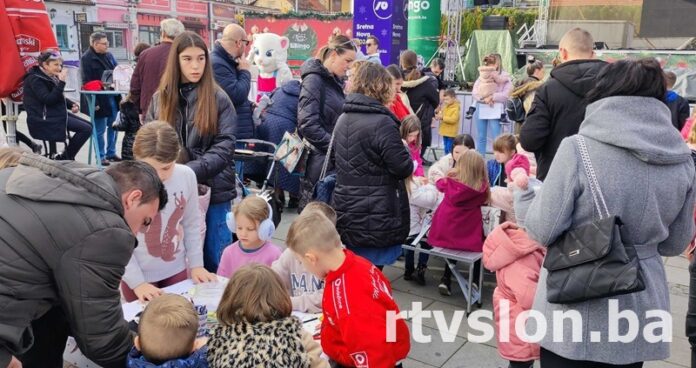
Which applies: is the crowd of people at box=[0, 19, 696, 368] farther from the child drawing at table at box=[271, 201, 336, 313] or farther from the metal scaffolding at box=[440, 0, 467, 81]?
the metal scaffolding at box=[440, 0, 467, 81]

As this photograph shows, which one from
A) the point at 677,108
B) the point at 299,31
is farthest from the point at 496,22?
the point at 677,108

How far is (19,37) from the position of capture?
4.42 m

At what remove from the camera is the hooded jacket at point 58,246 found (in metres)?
1.60

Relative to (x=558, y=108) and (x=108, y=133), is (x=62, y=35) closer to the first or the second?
(x=108, y=133)

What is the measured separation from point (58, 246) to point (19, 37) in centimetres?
358

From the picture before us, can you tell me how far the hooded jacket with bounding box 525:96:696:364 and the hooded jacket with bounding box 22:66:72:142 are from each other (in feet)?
20.2

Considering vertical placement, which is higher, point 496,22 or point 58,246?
point 496,22

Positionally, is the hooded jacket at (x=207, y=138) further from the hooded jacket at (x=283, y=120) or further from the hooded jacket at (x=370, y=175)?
the hooded jacket at (x=283, y=120)

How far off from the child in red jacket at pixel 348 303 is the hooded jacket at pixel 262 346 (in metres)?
0.27

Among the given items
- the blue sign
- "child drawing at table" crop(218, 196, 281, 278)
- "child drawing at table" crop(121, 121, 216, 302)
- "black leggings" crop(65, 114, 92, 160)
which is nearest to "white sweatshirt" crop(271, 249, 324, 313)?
"child drawing at table" crop(218, 196, 281, 278)

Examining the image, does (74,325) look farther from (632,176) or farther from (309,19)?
(309,19)

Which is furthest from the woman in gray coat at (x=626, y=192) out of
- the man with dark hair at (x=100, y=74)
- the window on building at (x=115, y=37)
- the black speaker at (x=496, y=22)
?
the window on building at (x=115, y=37)

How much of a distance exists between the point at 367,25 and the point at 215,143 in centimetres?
861

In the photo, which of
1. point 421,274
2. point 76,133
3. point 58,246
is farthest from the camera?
point 76,133
